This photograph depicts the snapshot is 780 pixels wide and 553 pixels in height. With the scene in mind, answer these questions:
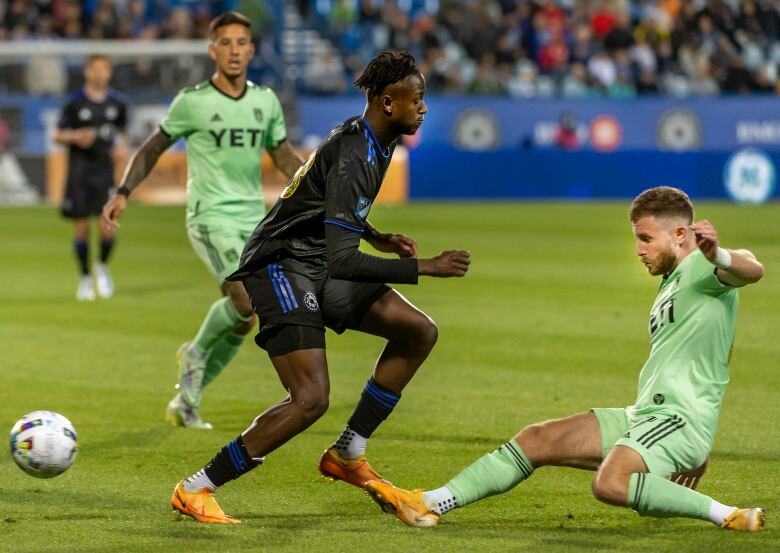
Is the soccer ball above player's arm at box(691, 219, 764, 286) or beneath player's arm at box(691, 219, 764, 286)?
beneath

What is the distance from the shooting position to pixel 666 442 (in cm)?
564

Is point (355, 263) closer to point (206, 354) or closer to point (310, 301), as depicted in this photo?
point (310, 301)

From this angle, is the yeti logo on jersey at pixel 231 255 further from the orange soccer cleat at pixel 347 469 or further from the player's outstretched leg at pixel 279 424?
the player's outstretched leg at pixel 279 424

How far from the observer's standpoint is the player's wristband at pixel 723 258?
5395 millimetres

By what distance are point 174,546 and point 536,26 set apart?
27.7m

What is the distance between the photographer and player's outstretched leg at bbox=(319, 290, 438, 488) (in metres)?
6.56

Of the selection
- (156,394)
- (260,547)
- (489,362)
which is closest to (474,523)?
(260,547)

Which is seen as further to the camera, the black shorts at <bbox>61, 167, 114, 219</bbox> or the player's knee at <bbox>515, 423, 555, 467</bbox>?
the black shorts at <bbox>61, 167, 114, 219</bbox>

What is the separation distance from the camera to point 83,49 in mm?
28297

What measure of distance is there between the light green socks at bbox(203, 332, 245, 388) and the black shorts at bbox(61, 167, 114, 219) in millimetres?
7666

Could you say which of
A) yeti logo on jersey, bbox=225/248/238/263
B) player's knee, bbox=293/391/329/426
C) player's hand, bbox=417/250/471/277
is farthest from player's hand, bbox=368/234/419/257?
yeti logo on jersey, bbox=225/248/238/263

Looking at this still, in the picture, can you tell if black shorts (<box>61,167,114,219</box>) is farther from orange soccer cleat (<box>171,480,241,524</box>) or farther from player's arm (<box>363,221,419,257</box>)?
orange soccer cleat (<box>171,480,241,524</box>)

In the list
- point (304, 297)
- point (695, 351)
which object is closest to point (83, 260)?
point (304, 297)

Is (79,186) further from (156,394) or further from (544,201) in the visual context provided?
(544,201)
